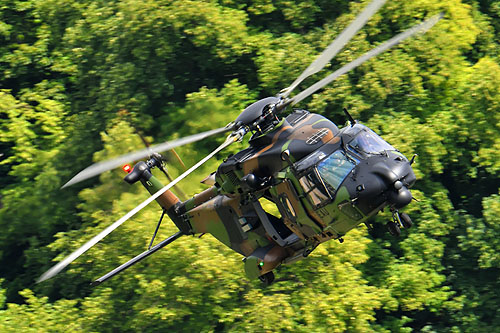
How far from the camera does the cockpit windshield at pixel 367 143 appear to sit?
55.9ft

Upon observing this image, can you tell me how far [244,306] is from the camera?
24.7 m

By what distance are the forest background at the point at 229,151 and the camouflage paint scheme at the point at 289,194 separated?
4.45 meters

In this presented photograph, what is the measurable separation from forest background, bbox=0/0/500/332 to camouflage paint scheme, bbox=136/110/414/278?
445cm

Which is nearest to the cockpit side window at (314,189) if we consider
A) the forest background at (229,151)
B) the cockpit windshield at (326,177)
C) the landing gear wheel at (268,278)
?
the cockpit windshield at (326,177)

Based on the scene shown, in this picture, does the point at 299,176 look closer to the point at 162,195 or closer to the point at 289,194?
the point at 289,194

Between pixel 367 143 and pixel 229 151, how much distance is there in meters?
10.8

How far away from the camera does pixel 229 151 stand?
27578 mm

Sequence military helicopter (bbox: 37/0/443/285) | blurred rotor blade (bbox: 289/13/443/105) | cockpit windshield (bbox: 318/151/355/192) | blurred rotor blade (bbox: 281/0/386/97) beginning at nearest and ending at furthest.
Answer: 1. blurred rotor blade (bbox: 281/0/386/97)
2. blurred rotor blade (bbox: 289/13/443/105)
3. military helicopter (bbox: 37/0/443/285)
4. cockpit windshield (bbox: 318/151/355/192)

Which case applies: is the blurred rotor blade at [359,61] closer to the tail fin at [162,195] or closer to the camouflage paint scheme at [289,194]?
the camouflage paint scheme at [289,194]

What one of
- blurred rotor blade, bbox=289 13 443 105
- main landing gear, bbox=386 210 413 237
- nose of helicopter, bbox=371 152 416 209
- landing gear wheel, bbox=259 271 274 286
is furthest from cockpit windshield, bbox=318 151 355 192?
landing gear wheel, bbox=259 271 274 286

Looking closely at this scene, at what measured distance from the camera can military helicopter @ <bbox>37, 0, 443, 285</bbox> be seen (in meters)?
16.4

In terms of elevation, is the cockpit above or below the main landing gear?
above

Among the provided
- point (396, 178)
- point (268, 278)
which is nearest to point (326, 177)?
point (396, 178)

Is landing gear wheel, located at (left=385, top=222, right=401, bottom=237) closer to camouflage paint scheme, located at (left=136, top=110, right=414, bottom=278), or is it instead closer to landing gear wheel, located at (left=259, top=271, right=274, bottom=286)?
camouflage paint scheme, located at (left=136, top=110, right=414, bottom=278)
